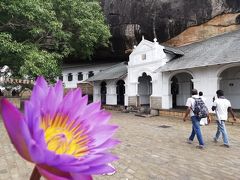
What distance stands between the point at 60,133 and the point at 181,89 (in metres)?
21.3

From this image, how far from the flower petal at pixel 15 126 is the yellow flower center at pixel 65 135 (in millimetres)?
88

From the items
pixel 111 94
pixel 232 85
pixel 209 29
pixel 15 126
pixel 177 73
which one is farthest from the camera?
pixel 111 94

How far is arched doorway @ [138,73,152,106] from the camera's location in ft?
73.9

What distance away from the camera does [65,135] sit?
657 mm

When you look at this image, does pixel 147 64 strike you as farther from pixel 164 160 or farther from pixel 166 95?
pixel 164 160

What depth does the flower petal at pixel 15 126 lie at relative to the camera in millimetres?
513

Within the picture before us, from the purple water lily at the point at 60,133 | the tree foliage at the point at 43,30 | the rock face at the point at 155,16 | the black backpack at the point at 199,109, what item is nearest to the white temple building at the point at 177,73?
the rock face at the point at 155,16

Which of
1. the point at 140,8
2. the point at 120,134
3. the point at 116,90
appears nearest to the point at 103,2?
the point at 140,8

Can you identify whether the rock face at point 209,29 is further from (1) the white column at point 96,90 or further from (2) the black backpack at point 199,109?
(2) the black backpack at point 199,109

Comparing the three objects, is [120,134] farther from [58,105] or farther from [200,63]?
[58,105]

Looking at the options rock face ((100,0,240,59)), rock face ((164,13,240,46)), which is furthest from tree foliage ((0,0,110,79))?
rock face ((164,13,240,46))

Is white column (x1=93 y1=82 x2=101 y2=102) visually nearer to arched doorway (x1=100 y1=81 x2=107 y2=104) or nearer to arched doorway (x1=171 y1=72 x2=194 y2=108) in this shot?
arched doorway (x1=100 y1=81 x2=107 y2=104)

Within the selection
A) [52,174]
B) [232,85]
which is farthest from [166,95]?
[52,174]

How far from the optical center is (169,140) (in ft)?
33.0
